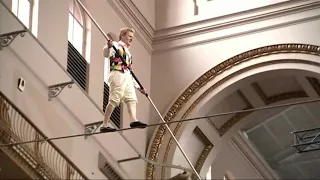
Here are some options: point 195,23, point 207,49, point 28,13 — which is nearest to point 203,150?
point 207,49

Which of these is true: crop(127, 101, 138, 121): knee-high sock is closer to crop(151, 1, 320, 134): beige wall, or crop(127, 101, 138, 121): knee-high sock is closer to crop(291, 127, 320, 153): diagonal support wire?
crop(151, 1, 320, 134): beige wall

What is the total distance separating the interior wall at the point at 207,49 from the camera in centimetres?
1498

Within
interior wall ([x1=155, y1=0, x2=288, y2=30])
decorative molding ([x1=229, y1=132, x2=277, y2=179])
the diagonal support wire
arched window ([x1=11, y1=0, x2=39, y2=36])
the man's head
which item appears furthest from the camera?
decorative molding ([x1=229, y1=132, x2=277, y2=179])

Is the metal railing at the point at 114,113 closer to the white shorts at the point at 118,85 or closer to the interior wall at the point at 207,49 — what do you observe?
the interior wall at the point at 207,49

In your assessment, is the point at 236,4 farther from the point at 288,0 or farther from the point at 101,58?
the point at 101,58

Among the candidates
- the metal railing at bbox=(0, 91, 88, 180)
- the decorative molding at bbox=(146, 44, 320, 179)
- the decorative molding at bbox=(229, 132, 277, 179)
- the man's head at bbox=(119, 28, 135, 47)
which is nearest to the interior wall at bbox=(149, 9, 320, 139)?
the decorative molding at bbox=(146, 44, 320, 179)

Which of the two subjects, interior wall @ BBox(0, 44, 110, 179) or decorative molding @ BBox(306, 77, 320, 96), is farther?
decorative molding @ BBox(306, 77, 320, 96)

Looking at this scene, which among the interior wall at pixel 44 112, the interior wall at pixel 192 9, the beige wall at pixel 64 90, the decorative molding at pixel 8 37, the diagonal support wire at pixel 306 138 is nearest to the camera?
the decorative molding at pixel 8 37

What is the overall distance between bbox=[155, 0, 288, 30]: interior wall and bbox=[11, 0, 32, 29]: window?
4.28 metres

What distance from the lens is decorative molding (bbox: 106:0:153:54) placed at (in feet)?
50.4

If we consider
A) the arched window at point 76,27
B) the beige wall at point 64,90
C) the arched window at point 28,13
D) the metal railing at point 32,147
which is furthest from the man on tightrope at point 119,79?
the arched window at point 76,27

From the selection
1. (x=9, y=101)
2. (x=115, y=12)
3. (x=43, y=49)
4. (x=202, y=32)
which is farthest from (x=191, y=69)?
(x=9, y=101)

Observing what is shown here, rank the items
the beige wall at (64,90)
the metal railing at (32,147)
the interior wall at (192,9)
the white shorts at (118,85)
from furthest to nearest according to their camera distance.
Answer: the interior wall at (192,9) < the beige wall at (64,90) < the metal railing at (32,147) < the white shorts at (118,85)

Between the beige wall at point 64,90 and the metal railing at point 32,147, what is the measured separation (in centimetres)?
50
